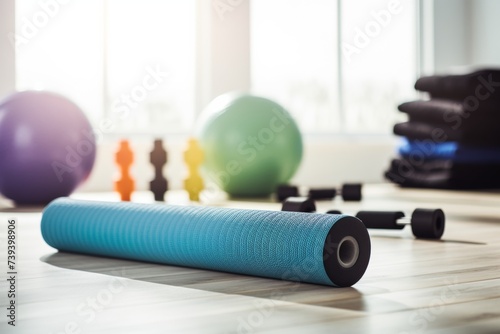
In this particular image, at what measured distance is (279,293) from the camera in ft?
4.64

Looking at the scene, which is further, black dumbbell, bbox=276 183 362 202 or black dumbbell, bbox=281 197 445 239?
black dumbbell, bbox=276 183 362 202

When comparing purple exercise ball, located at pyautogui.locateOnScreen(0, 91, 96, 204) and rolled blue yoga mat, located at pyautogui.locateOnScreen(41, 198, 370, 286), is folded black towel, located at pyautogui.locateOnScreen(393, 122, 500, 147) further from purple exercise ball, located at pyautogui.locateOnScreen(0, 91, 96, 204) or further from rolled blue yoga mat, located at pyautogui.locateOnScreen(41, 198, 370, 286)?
rolled blue yoga mat, located at pyautogui.locateOnScreen(41, 198, 370, 286)

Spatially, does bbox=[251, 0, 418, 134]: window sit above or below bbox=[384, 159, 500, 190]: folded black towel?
above

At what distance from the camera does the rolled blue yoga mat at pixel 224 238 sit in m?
1.48

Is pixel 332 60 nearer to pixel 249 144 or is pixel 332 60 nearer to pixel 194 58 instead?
pixel 194 58

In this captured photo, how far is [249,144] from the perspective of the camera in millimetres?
3891

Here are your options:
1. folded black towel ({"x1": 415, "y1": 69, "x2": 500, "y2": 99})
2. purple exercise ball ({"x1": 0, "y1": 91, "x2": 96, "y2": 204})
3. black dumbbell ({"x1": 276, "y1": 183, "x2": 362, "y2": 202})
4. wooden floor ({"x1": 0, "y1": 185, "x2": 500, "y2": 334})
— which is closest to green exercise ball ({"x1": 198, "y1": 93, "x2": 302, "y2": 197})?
black dumbbell ({"x1": 276, "y1": 183, "x2": 362, "y2": 202})

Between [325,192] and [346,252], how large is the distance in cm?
242

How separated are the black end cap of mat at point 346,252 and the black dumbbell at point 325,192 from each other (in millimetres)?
2136

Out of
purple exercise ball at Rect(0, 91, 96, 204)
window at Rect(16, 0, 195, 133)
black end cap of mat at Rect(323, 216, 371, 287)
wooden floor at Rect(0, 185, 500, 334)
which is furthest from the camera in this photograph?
window at Rect(16, 0, 195, 133)

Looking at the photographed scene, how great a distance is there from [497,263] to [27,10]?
3.46m

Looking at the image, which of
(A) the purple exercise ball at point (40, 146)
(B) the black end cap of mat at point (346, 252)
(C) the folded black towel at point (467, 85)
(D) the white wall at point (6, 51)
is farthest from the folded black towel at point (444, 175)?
(B) the black end cap of mat at point (346, 252)

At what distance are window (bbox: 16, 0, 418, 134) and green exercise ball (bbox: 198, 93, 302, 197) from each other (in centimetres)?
96

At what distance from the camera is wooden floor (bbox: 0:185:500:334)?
1146 mm
